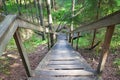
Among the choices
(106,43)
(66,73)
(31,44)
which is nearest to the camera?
(106,43)

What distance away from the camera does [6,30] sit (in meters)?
2.11

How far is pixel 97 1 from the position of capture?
7523mm

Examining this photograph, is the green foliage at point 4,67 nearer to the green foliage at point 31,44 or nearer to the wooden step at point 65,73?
the wooden step at point 65,73

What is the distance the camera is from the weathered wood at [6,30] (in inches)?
78.1

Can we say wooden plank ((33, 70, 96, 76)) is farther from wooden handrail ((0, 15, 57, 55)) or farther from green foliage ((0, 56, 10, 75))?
green foliage ((0, 56, 10, 75))

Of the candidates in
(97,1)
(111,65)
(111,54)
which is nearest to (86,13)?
(97,1)

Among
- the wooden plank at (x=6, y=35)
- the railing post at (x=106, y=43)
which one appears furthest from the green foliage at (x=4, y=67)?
the wooden plank at (x=6, y=35)

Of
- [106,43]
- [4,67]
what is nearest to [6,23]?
[106,43]

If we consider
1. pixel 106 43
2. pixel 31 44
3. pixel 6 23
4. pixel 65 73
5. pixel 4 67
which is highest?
pixel 6 23

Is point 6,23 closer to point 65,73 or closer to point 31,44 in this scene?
point 65,73

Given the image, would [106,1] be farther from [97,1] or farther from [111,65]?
[111,65]

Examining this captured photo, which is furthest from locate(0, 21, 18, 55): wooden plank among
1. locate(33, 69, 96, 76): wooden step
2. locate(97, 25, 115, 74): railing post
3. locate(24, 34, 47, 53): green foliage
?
locate(24, 34, 47, 53): green foliage

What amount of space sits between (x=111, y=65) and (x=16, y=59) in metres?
3.81

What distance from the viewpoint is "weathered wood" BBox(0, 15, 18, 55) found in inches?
78.1
